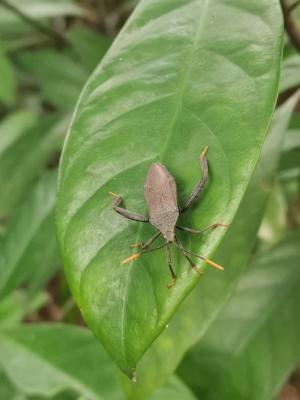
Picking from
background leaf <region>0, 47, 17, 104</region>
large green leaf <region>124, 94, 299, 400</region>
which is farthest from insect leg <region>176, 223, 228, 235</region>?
background leaf <region>0, 47, 17, 104</region>

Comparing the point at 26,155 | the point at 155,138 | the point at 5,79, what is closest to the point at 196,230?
the point at 155,138

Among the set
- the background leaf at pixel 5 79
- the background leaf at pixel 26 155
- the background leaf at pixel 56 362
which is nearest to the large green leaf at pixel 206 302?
the background leaf at pixel 56 362

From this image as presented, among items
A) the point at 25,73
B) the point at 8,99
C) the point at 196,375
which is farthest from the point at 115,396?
the point at 25,73

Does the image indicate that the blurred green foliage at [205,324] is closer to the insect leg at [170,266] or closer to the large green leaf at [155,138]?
the large green leaf at [155,138]

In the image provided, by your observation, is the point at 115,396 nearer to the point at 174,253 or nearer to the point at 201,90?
the point at 174,253

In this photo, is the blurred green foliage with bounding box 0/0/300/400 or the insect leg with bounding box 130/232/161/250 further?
the blurred green foliage with bounding box 0/0/300/400

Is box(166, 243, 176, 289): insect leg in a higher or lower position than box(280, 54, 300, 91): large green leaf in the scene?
higher

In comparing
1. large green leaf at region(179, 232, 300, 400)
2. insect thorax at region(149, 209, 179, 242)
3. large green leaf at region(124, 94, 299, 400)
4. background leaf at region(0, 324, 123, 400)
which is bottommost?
large green leaf at region(179, 232, 300, 400)

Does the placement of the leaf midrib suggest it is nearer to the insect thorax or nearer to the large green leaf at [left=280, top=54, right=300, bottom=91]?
the insect thorax
